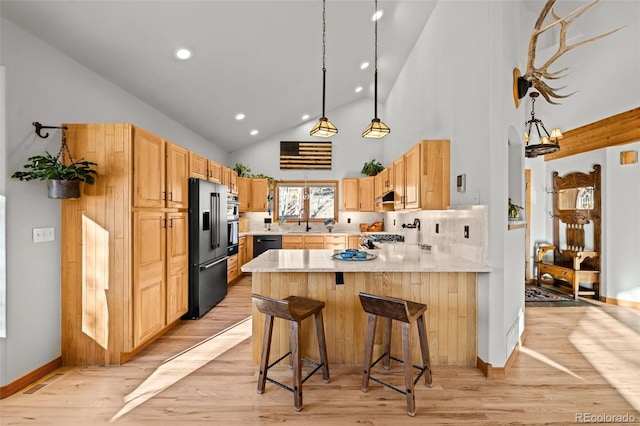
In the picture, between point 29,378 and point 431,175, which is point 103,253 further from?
point 431,175

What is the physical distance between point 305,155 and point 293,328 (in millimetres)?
5038

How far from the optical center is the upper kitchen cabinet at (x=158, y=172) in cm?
260

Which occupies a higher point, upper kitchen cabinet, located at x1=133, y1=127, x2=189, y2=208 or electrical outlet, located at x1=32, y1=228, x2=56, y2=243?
upper kitchen cabinet, located at x1=133, y1=127, x2=189, y2=208

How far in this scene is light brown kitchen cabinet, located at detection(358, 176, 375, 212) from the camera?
616 centimetres

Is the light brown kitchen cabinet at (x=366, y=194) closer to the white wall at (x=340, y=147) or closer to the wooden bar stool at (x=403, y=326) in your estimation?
the white wall at (x=340, y=147)

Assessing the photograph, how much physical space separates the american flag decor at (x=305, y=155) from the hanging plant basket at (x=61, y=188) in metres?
4.53

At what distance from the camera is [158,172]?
9.52ft

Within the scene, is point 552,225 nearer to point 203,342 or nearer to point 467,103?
point 467,103

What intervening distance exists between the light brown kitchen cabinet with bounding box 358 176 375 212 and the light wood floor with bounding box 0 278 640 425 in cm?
377

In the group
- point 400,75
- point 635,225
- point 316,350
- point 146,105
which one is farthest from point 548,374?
point 146,105

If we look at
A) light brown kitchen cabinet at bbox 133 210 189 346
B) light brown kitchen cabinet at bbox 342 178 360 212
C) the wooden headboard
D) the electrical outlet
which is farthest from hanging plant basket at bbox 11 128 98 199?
the wooden headboard

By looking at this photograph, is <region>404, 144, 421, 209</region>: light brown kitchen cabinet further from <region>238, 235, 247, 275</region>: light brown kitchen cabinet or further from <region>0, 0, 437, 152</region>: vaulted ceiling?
<region>238, 235, 247, 275</region>: light brown kitchen cabinet

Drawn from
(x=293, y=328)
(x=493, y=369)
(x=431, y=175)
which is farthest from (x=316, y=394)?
(x=431, y=175)

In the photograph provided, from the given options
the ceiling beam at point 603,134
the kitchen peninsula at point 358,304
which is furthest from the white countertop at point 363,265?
the ceiling beam at point 603,134
